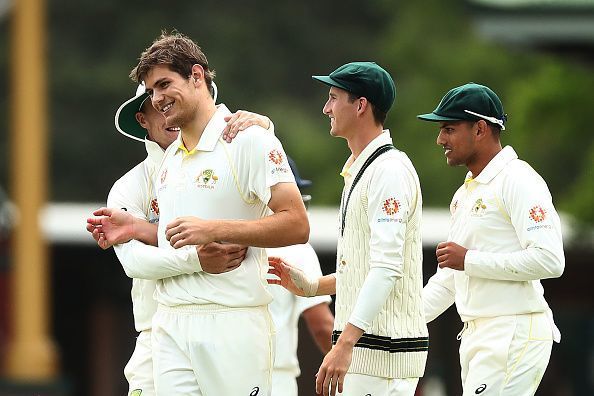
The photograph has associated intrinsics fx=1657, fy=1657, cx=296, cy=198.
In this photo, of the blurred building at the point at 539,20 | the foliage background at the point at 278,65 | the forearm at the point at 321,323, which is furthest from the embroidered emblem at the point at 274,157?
the foliage background at the point at 278,65

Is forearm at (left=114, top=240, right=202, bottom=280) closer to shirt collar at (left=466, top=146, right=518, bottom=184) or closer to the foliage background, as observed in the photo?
shirt collar at (left=466, top=146, right=518, bottom=184)

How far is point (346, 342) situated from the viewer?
239 inches

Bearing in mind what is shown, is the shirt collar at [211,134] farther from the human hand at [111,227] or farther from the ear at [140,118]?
the ear at [140,118]

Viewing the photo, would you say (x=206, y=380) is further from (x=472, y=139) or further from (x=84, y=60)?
(x=84, y=60)

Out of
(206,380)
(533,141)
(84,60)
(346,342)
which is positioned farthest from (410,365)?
(84,60)

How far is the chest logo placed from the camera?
245 inches

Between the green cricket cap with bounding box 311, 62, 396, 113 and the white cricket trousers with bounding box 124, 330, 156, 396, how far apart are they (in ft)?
4.49

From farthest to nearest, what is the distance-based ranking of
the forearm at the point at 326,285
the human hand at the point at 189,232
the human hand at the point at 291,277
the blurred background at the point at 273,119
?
the blurred background at the point at 273,119 → the forearm at the point at 326,285 → the human hand at the point at 291,277 → the human hand at the point at 189,232

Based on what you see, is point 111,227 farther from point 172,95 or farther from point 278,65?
point 278,65

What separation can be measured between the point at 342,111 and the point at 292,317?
198 centimetres

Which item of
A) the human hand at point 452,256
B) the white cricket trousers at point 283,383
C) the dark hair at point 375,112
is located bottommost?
the white cricket trousers at point 283,383

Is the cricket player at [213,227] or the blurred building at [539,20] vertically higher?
the blurred building at [539,20]

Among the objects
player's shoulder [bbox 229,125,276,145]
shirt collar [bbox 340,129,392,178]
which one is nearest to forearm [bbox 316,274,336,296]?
shirt collar [bbox 340,129,392,178]

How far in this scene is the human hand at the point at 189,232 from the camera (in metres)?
6.02
